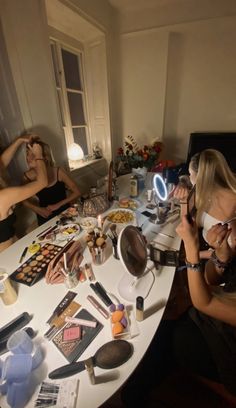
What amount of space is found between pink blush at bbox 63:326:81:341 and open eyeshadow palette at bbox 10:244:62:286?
31 cm

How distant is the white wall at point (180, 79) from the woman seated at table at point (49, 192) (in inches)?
75.9

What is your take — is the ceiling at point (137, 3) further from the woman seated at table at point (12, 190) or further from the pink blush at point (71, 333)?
the pink blush at point (71, 333)

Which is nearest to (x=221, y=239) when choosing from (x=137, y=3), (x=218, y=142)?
(x=218, y=142)

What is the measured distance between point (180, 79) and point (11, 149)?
2.63m

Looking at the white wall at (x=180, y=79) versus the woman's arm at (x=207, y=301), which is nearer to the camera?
the woman's arm at (x=207, y=301)

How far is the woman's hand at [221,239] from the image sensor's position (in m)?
0.74

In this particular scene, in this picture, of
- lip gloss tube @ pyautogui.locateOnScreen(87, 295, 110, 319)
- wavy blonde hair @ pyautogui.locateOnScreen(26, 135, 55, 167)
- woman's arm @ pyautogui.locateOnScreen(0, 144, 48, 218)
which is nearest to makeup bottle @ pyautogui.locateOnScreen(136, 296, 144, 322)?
lip gloss tube @ pyautogui.locateOnScreen(87, 295, 110, 319)

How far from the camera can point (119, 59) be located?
111 inches

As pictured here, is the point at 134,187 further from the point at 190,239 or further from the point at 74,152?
the point at 74,152

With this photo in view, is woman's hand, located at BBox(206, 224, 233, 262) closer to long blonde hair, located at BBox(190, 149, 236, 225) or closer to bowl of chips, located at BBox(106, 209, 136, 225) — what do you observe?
long blonde hair, located at BBox(190, 149, 236, 225)

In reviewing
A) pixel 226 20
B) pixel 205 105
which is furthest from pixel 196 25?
pixel 205 105

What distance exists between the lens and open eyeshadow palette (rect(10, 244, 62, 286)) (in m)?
0.88

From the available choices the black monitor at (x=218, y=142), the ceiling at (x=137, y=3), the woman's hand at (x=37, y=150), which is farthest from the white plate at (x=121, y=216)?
the ceiling at (x=137, y=3)

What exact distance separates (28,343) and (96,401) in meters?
0.27
